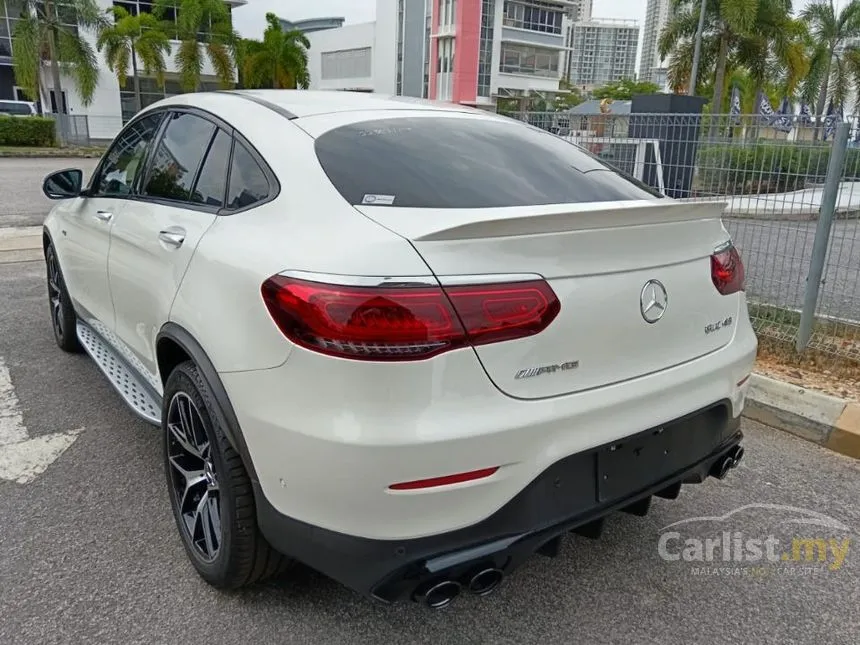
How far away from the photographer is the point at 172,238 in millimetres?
2660

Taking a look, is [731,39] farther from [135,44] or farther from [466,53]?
[466,53]

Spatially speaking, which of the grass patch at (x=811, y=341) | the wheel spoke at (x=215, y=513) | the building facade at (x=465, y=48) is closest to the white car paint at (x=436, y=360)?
the wheel spoke at (x=215, y=513)

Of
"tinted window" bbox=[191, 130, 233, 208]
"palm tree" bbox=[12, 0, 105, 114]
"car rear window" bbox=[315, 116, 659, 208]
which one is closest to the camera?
"car rear window" bbox=[315, 116, 659, 208]

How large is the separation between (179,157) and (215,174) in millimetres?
460

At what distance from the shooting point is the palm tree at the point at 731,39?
26891 mm

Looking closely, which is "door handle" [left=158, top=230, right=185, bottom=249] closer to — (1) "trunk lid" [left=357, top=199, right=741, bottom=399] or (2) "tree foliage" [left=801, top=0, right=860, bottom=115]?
(1) "trunk lid" [left=357, top=199, right=741, bottom=399]

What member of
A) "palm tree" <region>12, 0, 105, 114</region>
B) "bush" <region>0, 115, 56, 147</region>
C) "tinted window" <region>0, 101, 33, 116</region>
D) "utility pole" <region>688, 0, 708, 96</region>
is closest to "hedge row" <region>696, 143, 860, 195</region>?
"utility pole" <region>688, 0, 708, 96</region>

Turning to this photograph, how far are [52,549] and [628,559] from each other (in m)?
2.17

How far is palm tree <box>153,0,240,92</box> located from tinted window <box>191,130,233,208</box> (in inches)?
1599

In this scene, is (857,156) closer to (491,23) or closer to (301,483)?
(301,483)

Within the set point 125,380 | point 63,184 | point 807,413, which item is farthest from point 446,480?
point 63,184

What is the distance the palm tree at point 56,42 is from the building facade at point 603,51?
112 m

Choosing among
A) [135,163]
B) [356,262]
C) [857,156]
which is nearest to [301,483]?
[356,262]

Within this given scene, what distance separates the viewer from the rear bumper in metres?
1.93
